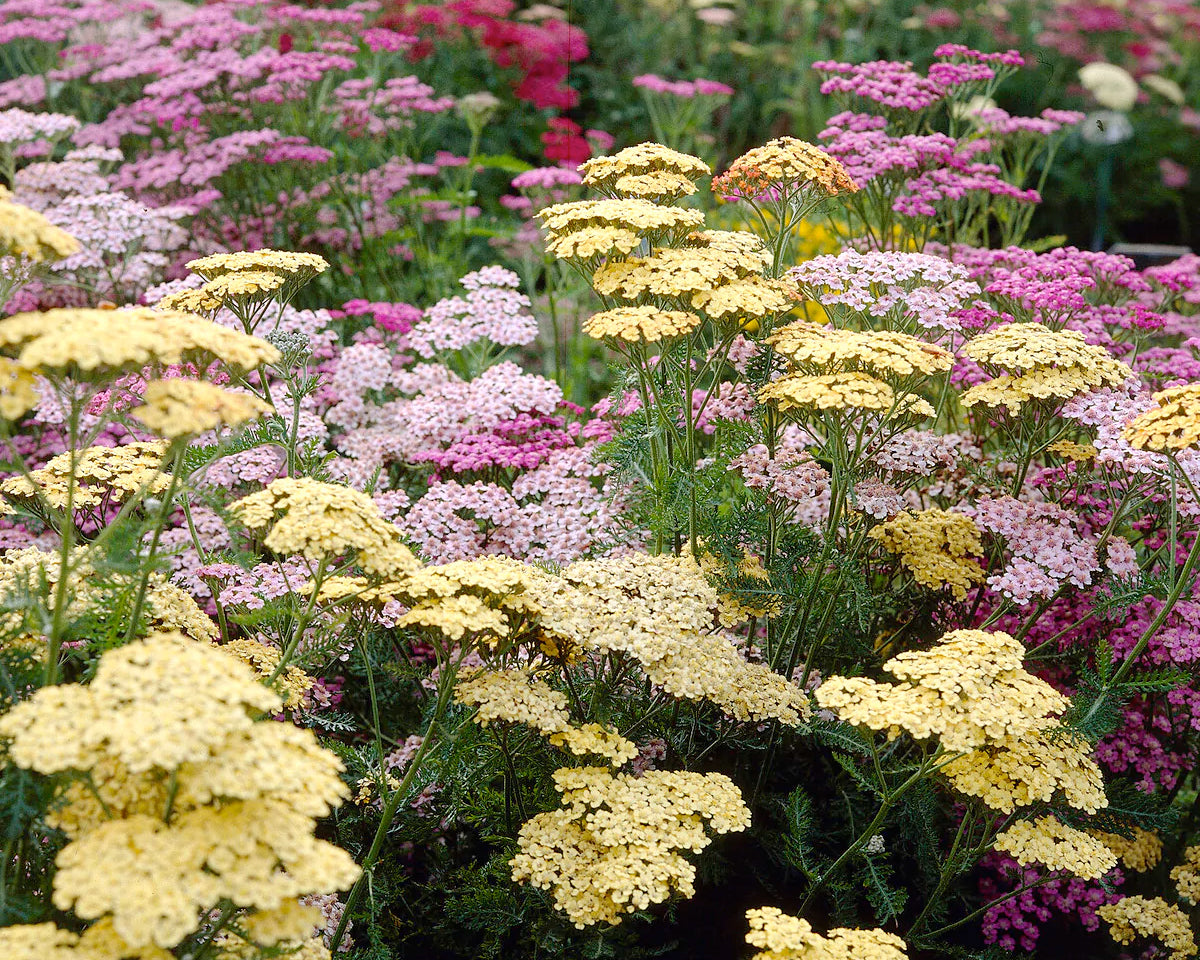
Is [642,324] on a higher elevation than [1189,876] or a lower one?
higher

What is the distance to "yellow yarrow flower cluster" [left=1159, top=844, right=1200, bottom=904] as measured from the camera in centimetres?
319

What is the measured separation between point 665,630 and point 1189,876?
5.99 ft

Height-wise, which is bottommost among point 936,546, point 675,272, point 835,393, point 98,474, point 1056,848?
point 1056,848

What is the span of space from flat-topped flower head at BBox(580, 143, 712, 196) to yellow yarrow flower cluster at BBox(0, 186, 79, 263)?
4.75ft

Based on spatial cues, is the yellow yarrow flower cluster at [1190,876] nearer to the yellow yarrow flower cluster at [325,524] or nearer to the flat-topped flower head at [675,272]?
the flat-topped flower head at [675,272]

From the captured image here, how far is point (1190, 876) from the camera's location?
10.7 feet

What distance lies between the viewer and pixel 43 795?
2.02m

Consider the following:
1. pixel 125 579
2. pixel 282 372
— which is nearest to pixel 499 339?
pixel 282 372


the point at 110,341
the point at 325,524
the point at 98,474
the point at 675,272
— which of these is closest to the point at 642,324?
the point at 675,272

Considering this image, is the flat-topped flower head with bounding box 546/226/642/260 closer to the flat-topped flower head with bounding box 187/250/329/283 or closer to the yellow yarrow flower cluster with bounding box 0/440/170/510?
the flat-topped flower head with bounding box 187/250/329/283

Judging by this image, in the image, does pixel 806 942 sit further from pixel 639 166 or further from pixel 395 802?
pixel 639 166

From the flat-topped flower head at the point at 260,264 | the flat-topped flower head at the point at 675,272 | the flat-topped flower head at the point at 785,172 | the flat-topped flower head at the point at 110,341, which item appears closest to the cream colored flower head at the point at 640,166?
the flat-topped flower head at the point at 785,172

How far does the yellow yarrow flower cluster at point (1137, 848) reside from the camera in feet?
11.0

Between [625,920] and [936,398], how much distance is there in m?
2.14
